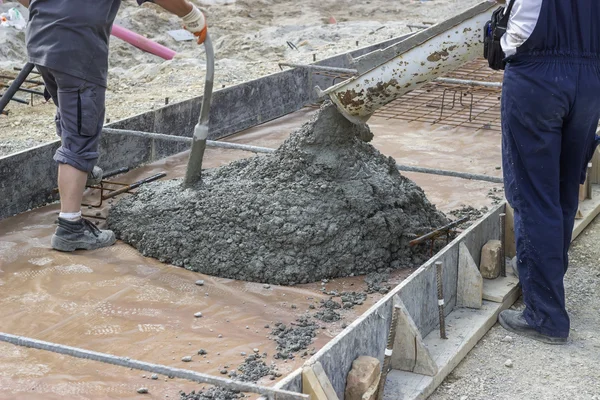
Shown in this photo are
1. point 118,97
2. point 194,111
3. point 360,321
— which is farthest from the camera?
point 118,97

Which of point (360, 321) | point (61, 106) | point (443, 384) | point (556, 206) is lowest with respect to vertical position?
point (443, 384)

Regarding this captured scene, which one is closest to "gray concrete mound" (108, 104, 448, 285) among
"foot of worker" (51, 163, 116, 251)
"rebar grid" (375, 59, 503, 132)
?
"foot of worker" (51, 163, 116, 251)

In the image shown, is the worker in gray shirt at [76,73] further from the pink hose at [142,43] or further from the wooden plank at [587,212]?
the pink hose at [142,43]

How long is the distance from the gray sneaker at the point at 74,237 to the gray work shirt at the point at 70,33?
0.74m

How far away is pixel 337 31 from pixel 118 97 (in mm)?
4395

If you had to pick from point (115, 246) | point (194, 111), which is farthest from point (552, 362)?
point (194, 111)

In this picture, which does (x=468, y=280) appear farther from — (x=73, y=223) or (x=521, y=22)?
(x=73, y=223)

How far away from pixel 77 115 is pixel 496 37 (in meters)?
2.12

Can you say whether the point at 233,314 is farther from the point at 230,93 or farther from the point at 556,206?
the point at 230,93

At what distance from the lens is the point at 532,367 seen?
366 centimetres

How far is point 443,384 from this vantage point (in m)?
3.53

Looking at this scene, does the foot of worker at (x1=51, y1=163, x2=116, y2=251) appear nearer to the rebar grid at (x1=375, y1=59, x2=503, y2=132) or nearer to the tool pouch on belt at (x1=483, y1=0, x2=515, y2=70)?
the tool pouch on belt at (x1=483, y1=0, x2=515, y2=70)

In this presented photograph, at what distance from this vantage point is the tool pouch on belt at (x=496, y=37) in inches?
148

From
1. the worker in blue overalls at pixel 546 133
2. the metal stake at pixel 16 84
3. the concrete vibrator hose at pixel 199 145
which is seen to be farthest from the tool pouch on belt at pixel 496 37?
the metal stake at pixel 16 84
